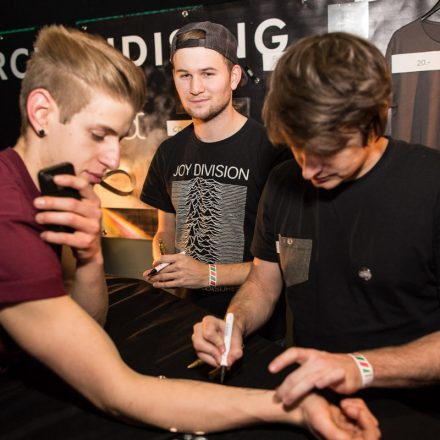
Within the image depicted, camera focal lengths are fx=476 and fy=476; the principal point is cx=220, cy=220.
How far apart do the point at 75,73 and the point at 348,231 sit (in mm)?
935

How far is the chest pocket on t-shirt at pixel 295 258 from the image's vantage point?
1.62 metres

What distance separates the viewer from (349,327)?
4.97 feet

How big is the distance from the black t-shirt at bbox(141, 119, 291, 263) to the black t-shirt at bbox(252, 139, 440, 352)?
621mm

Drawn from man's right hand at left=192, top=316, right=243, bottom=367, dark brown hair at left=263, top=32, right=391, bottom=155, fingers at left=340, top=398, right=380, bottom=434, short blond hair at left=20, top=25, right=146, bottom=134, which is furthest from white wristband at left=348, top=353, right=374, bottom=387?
short blond hair at left=20, top=25, right=146, bottom=134

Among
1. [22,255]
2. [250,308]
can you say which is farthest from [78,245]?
[250,308]

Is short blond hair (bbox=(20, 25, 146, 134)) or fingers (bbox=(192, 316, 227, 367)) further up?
short blond hair (bbox=(20, 25, 146, 134))

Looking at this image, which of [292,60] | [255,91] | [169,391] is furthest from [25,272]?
[255,91]

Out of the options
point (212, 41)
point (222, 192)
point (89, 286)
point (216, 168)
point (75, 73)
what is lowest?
point (89, 286)

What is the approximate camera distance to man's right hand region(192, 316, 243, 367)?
126 cm

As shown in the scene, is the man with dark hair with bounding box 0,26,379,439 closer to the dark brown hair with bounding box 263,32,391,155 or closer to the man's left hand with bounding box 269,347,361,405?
the man's left hand with bounding box 269,347,361,405

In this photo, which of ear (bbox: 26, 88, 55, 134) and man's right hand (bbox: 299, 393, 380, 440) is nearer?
man's right hand (bbox: 299, 393, 380, 440)

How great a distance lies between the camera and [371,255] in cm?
146

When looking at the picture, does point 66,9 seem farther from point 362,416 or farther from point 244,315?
point 362,416

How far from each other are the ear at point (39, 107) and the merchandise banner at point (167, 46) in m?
1.86
